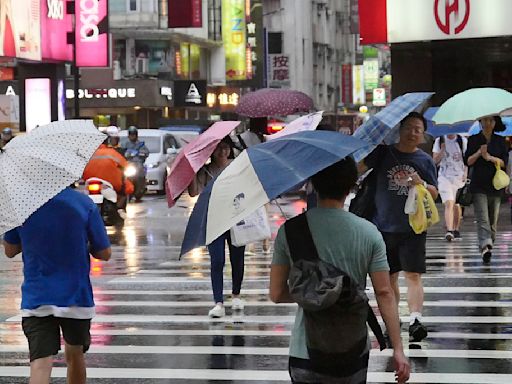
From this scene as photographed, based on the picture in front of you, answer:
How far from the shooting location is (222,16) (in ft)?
253

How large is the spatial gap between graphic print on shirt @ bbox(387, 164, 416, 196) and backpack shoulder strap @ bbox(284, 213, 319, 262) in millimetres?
4451

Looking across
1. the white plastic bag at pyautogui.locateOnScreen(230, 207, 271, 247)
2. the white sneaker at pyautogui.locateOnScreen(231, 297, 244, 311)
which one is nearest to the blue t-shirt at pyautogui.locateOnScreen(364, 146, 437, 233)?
the white plastic bag at pyautogui.locateOnScreen(230, 207, 271, 247)

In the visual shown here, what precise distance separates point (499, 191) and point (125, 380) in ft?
26.2

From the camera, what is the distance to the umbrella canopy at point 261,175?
5.77 meters

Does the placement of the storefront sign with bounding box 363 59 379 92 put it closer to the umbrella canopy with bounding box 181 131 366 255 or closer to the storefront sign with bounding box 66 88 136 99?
the storefront sign with bounding box 66 88 136 99

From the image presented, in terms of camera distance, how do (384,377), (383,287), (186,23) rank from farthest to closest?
(186,23)
(384,377)
(383,287)

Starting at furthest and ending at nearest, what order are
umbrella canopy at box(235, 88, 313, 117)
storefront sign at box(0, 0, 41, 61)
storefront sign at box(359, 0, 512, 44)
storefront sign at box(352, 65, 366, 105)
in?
storefront sign at box(352, 65, 366, 105), storefront sign at box(0, 0, 41, 61), storefront sign at box(359, 0, 512, 44), umbrella canopy at box(235, 88, 313, 117)

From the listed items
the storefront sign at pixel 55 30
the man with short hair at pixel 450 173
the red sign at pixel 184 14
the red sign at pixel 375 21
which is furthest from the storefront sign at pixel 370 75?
the man with short hair at pixel 450 173

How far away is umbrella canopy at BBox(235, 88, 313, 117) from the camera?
64.6 ft

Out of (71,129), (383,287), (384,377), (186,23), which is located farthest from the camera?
(186,23)

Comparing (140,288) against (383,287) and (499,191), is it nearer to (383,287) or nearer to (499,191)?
(499,191)

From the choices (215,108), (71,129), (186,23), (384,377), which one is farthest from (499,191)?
(215,108)

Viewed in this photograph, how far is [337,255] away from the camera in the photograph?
5.82m

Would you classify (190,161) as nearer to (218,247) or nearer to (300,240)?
(218,247)
